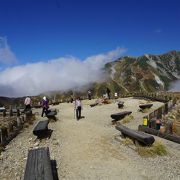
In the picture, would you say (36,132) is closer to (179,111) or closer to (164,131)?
(164,131)

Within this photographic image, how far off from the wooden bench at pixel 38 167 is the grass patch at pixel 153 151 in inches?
198

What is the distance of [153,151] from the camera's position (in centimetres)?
1590

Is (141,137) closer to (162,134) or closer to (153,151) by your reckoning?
(153,151)

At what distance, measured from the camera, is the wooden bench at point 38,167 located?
1058cm

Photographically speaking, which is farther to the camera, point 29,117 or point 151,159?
point 29,117

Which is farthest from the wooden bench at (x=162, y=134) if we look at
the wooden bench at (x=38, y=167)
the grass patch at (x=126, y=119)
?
the wooden bench at (x=38, y=167)

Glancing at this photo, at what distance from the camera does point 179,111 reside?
32.5 metres

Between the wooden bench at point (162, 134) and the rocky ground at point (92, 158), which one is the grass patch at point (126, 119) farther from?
the rocky ground at point (92, 158)

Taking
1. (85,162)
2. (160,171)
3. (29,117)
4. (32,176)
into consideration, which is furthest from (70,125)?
(32,176)

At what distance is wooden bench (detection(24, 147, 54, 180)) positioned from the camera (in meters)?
10.6

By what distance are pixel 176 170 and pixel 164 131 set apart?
21.6 feet

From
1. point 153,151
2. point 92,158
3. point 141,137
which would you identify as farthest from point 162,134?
point 92,158

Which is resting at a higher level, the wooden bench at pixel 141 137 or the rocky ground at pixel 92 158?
the wooden bench at pixel 141 137

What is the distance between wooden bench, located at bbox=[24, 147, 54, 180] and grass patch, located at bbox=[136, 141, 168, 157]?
16.5ft
